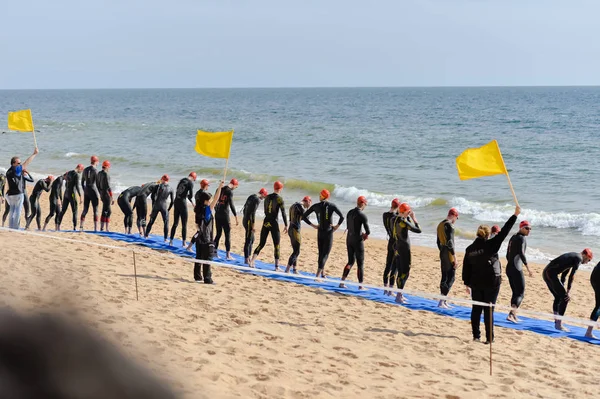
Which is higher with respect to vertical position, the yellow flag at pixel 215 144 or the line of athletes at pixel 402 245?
the yellow flag at pixel 215 144

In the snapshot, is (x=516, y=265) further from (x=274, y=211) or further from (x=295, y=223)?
(x=274, y=211)

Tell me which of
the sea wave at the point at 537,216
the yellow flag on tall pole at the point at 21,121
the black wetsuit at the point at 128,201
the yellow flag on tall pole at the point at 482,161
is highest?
the yellow flag on tall pole at the point at 21,121

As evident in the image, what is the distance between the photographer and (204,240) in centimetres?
1077

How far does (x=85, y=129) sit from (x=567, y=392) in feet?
213

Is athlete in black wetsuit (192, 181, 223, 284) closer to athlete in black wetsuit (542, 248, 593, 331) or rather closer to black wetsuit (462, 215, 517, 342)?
black wetsuit (462, 215, 517, 342)

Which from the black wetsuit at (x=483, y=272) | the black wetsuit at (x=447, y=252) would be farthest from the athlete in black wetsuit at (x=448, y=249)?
the black wetsuit at (x=483, y=272)

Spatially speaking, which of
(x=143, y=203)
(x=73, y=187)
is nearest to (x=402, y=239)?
(x=143, y=203)

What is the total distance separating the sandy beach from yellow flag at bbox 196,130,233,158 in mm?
2059

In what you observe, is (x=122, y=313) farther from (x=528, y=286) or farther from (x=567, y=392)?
(x=528, y=286)

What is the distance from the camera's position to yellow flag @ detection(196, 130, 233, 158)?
11297mm

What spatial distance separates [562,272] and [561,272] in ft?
0.05

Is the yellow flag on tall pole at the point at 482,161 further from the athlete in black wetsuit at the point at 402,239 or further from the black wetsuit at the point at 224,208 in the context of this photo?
the black wetsuit at the point at 224,208

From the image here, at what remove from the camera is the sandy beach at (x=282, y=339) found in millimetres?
6781

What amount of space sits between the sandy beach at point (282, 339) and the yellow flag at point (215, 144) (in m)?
2.06
